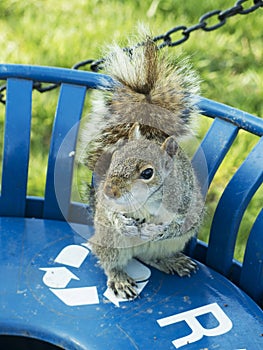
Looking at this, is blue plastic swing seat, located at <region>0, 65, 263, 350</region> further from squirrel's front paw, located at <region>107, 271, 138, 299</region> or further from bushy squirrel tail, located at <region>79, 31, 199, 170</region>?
bushy squirrel tail, located at <region>79, 31, 199, 170</region>

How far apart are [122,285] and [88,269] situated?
12 cm

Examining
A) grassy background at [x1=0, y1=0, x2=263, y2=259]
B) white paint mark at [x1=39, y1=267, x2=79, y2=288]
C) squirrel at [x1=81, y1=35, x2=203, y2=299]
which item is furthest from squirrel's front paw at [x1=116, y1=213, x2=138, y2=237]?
grassy background at [x1=0, y1=0, x2=263, y2=259]

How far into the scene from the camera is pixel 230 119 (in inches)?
71.4

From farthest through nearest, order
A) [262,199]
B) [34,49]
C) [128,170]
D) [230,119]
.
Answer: [34,49]
[262,199]
[230,119]
[128,170]

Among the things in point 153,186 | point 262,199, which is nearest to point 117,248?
point 153,186

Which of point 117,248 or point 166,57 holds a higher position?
point 166,57

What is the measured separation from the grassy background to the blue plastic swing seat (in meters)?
0.50

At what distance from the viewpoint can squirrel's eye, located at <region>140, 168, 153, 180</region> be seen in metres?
1.34

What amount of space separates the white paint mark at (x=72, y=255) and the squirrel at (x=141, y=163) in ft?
0.28

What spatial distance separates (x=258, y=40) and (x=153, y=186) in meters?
1.62

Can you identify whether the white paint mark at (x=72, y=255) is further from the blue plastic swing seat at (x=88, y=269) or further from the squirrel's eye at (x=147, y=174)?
the squirrel's eye at (x=147, y=174)

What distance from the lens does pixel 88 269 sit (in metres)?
1.70

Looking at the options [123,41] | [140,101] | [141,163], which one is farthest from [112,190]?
[123,41]

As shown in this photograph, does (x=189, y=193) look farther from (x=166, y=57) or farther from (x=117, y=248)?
(x=166, y=57)
